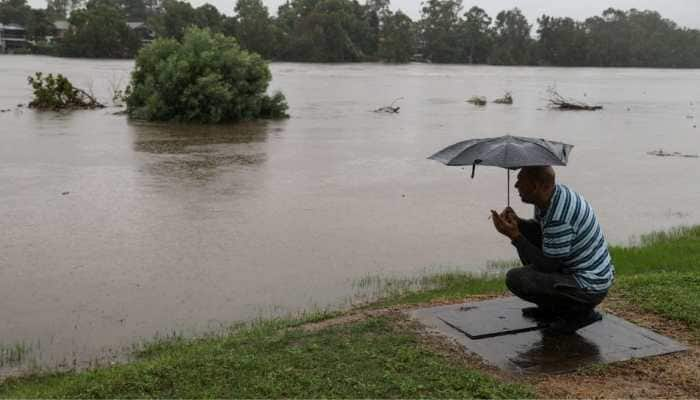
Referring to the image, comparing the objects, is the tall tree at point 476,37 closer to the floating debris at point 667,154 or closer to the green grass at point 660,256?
the floating debris at point 667,154

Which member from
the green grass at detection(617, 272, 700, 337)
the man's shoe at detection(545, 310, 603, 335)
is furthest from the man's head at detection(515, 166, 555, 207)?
the green grass at detection(617, 272, 700, 337)

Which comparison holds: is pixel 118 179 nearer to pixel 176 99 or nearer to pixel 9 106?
pixel 176 99

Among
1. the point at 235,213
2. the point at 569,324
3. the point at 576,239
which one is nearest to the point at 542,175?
the point at 576,239

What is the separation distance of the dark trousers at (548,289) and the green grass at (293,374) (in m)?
0.89

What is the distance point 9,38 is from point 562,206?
401 ft

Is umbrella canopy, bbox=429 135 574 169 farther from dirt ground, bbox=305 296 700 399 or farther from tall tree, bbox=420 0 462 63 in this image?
tall tree, bbox=420 0 462 63

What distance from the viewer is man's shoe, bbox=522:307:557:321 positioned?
654 cm

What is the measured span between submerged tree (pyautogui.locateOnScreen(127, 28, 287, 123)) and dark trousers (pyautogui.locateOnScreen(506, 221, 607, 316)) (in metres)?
23.2

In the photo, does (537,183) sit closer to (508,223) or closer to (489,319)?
(508,223)

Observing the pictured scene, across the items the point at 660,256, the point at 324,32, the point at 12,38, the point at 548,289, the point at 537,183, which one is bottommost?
the point at 660,256

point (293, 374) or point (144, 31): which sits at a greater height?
point (144, 31)

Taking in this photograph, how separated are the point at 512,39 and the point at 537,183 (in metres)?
124

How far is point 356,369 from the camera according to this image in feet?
18.1

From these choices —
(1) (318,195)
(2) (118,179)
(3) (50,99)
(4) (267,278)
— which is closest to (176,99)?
(3) (50,99)
